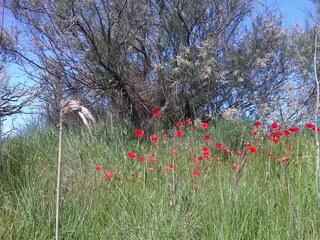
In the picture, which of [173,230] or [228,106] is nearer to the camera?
[173,230]

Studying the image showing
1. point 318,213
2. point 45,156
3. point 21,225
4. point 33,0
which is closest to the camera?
point 318,213

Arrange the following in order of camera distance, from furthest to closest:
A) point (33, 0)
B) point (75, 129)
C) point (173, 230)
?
1. point (33, 0)
2. point (75, 129)
3. point (173, 230)

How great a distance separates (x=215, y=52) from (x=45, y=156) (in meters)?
3.62

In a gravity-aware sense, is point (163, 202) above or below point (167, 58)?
below

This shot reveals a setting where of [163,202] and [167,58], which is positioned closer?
[163,202]

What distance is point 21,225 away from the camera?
7.93 ft

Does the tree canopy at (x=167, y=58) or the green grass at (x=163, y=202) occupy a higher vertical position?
the tree canopy at (x=167, y=58)

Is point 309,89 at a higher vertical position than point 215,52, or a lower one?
lower

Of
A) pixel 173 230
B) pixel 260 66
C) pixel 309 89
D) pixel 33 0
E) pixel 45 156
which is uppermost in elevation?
pixel 33 0

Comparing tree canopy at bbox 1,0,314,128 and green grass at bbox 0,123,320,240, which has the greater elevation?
tree canopy at bbox 1,0,314,128

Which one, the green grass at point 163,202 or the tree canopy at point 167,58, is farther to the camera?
the tree canopy at point 167,58

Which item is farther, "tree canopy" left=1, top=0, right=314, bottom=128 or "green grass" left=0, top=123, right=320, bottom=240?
"tree canopy" left=1, top=0, right=314, bottom=128

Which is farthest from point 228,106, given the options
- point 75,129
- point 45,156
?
point 45,156

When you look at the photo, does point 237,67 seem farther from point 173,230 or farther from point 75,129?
point 173,230
